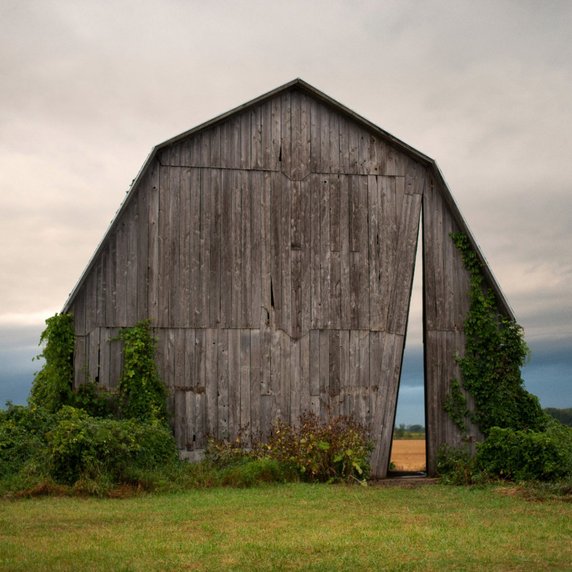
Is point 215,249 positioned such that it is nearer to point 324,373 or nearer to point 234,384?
point 234,384

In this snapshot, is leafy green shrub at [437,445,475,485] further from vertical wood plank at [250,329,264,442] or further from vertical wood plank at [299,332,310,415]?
vertical wood plank at [250,329,264,442]

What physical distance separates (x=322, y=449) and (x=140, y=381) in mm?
3864

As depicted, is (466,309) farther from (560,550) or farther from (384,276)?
(560,550)

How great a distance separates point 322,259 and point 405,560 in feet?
32.2

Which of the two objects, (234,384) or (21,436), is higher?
(234,384)

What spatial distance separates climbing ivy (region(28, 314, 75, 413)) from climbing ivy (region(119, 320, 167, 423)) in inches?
41.2

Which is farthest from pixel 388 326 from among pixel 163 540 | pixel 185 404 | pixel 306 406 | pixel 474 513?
pixel 163 540

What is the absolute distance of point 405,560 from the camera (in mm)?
9680

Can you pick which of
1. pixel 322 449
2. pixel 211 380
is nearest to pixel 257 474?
pixel 322 449

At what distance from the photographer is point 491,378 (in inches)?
742

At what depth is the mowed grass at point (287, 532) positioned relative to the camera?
9609mm

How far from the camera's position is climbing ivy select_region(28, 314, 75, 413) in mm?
17766

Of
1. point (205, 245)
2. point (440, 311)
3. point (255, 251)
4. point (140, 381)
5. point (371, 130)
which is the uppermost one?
point (371, 130)

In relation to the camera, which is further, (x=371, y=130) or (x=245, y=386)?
(x=371, y=130)
